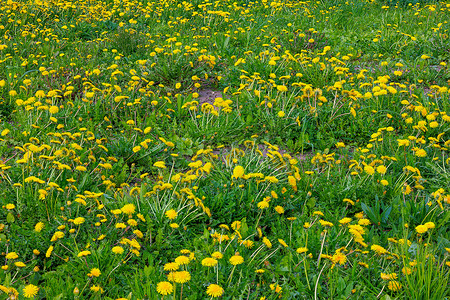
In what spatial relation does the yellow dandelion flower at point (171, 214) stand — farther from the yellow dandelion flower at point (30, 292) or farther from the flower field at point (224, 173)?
the yellow dandelion flower at point (30, 292)

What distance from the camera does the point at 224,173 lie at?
3457 mm

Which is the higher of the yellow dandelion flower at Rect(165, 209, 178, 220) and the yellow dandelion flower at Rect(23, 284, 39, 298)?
the yellow dandelion flower at Rect(165, 209, 178, 220)

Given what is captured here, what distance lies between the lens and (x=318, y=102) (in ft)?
15.1

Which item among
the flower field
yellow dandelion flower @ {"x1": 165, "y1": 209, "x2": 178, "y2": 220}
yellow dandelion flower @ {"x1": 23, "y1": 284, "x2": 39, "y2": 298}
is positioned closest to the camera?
yellow dandelion flower @ {"x1": 23, "y1": 284, "x2": 39, "y2": 298}

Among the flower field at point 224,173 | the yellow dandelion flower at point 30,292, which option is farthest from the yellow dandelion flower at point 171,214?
the yellow dandelion flower at point 30,292

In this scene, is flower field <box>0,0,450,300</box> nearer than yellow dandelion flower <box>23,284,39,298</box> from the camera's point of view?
No

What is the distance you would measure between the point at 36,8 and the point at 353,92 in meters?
6.12

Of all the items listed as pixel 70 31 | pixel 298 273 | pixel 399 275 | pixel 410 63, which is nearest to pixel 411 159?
pixel 399 275

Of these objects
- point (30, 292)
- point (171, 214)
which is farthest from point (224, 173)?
point (30, 292)

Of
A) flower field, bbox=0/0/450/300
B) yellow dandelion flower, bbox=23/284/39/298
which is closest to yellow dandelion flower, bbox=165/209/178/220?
flower field, bbox=0/0/450/300

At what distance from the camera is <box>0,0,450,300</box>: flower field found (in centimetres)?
251

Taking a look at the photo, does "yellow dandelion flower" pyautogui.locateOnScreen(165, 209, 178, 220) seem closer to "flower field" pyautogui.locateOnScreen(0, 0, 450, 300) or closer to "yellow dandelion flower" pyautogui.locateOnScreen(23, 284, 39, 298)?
"flower field" pyautogui.locateOnScreen(0, 0, 450, 300)

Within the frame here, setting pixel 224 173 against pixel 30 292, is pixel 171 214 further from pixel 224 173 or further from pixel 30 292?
pixel 30 292

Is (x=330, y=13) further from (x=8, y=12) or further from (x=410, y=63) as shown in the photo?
(x=8, y=12)
